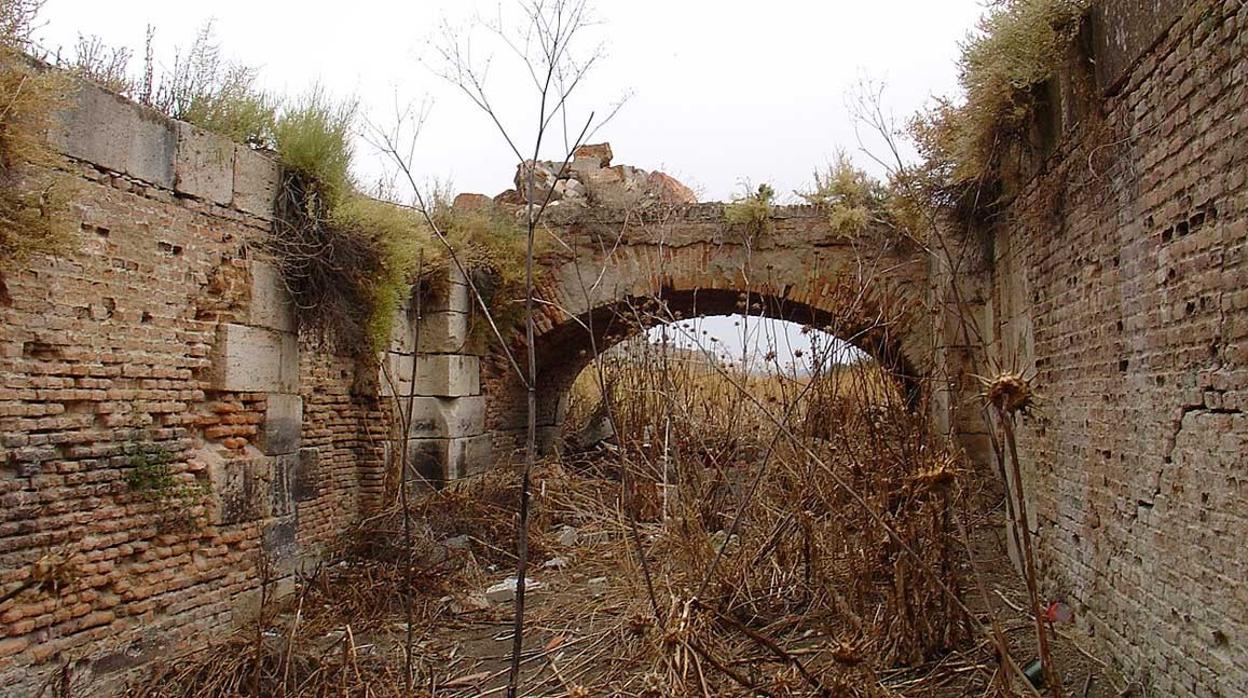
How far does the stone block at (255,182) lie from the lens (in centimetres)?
554

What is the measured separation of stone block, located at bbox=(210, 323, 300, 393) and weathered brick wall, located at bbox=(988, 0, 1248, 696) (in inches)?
182

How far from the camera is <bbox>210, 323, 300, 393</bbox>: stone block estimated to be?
5.31 meters

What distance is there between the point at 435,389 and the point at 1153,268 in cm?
611

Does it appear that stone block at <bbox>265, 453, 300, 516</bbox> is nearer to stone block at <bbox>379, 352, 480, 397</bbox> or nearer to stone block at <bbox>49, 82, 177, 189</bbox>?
stone block at <bbox>49, 82, 177, 189</bbox>

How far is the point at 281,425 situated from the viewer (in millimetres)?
5789

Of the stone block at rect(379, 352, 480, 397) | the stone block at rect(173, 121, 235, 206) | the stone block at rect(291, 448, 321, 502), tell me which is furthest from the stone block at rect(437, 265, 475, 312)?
the stone block at rect(173, 121, 235, 206)

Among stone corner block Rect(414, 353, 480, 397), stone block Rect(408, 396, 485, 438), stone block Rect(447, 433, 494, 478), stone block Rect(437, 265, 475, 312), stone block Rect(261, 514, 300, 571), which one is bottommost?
stone block Rect(261, 514, 300, 571)

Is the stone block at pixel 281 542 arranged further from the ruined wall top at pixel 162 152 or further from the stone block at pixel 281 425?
the ruined wall top at pixel 162 152

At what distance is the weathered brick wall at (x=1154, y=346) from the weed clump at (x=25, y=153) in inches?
176

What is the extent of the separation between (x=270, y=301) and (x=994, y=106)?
14.7 feet

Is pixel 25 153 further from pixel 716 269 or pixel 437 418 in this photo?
pixel 716 269

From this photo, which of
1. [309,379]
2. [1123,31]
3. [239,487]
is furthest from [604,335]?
[1123,31]

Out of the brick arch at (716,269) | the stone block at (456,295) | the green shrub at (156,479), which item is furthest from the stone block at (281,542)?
the brick arch at (716,269)

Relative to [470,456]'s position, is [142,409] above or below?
above
